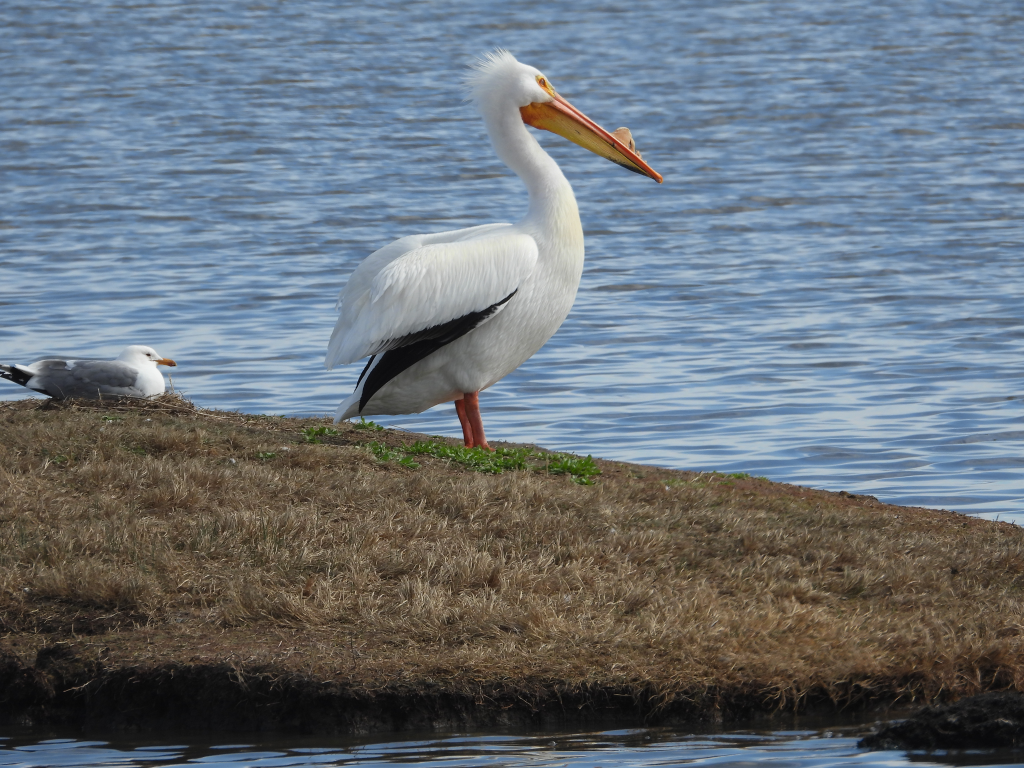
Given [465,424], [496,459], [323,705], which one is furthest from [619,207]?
[323,705]

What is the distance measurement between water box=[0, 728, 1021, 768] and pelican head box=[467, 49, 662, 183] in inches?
167

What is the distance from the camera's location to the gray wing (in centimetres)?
881

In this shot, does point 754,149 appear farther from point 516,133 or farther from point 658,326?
point 516,133

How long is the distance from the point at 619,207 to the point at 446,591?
16.2 m

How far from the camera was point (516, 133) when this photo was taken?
27.2ft

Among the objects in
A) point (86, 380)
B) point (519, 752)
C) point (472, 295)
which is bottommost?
point (519, 752)

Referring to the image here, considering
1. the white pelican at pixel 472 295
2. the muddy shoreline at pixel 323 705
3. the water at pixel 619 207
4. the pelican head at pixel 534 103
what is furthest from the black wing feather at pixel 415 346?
the muddy shoreline at pixel 323 705

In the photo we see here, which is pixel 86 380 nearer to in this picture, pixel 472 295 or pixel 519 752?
pixel 472 295

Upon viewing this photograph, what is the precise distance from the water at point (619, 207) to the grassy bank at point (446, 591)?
2623 mm

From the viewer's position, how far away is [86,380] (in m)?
8.88

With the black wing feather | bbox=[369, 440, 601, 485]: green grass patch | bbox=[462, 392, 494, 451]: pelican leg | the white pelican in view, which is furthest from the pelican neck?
bbox=[369, 440, 601, 485]: green grass patch

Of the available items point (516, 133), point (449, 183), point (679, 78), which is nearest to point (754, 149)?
point (449, 183)

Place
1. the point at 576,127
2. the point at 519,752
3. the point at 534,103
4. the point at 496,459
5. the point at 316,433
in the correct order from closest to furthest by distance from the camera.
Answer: the point at 519,752 → the point at 496,459 → the point at 316,433 → the point at 534,103 → the point at 576,127

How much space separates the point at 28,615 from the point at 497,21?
32.2m
